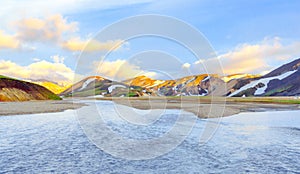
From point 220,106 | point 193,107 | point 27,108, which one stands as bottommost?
point 220,106

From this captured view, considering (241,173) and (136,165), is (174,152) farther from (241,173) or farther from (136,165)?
(241,173)

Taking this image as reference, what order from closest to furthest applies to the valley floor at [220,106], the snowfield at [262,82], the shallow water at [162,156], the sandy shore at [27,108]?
1. the shallow water at [162,156]
2. the sandy shore at [27,108]
3. the valley floor at [220,106]
4. the snowfield at [262,82]

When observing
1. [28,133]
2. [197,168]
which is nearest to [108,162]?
[197,168]

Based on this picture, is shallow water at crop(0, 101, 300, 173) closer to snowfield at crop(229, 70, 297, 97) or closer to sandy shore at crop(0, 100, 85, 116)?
sandy shore at crop(0, 100, 85, 116)

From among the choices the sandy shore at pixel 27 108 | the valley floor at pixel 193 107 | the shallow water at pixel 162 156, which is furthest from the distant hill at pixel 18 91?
the shallow water at pixel 162 156

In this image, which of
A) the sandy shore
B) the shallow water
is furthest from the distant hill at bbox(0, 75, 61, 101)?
the shallow water

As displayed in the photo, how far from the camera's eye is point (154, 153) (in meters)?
15.9

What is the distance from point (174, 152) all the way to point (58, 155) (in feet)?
21.5

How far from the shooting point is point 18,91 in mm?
89062

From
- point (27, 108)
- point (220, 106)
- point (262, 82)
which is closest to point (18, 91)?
point (27, 108)

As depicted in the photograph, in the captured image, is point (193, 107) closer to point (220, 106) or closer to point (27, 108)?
point (220, 106)

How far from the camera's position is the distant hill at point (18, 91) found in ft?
269

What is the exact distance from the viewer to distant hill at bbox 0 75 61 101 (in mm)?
81900

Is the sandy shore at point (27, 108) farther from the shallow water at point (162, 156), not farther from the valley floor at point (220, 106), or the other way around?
the shallow water at point (162, 156)
